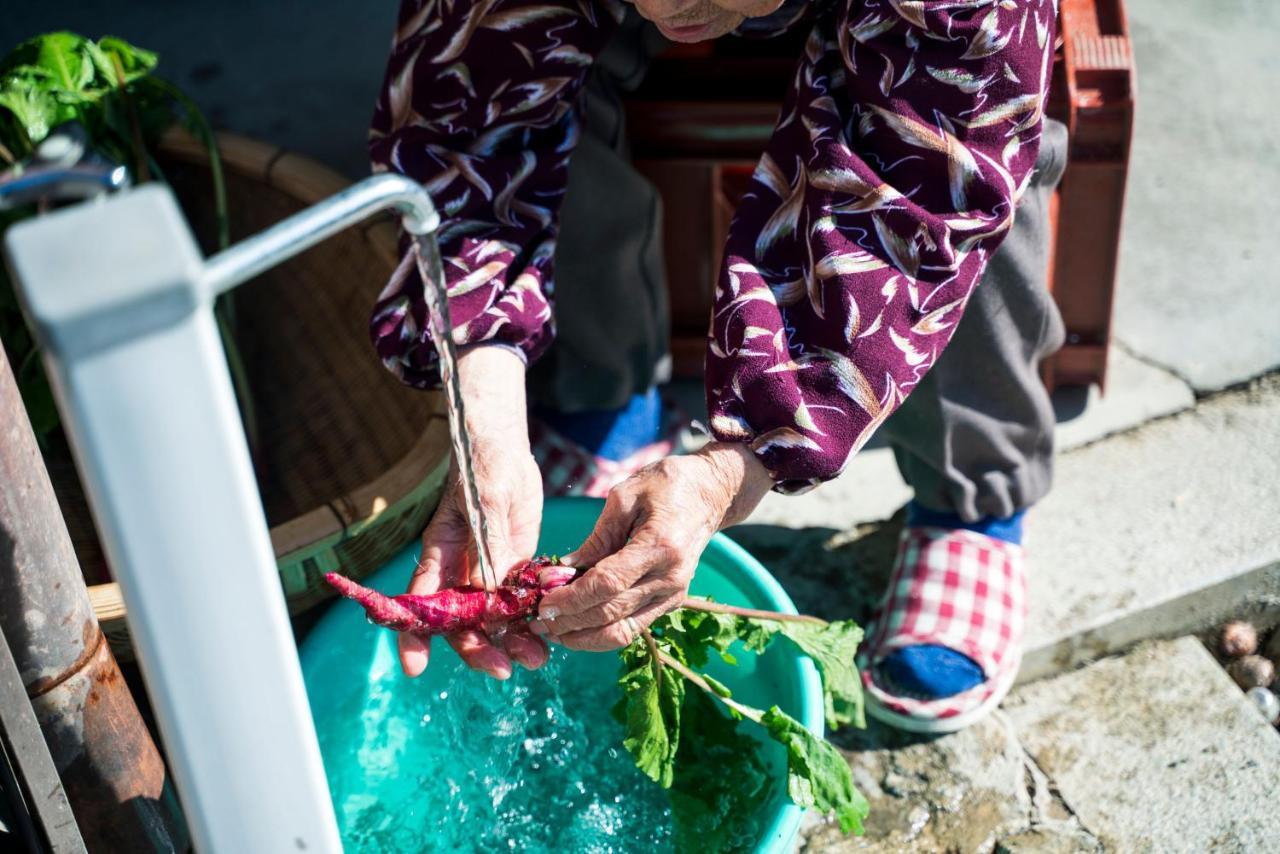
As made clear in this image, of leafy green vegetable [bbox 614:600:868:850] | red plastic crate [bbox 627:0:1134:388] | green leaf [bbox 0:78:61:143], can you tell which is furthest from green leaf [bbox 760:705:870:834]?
green leaf [bbox 0:78:61:143]

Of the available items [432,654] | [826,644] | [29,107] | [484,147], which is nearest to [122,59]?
[29,107]

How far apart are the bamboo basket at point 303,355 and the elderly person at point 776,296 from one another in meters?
0.26

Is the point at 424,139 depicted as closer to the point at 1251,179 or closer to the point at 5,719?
the point at 5,719

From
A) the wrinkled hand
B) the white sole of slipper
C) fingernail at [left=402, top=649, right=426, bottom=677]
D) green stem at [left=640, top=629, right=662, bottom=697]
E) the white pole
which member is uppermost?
the white pole

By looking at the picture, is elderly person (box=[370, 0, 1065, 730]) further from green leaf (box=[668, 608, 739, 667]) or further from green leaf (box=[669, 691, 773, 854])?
green leaf (box=[669, 691, 773, 854])

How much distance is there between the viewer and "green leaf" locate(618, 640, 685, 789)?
4.25 ft

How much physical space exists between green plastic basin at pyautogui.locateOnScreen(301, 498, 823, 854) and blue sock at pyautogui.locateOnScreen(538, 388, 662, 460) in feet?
1.17

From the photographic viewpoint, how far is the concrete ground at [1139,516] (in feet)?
5.22

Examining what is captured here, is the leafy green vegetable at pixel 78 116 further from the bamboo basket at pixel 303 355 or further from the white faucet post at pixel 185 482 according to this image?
the white faucet post at pixel 185 482

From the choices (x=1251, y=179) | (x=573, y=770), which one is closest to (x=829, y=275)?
(x=573, y=770)

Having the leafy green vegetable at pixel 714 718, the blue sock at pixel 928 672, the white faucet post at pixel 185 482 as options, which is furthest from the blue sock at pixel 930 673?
the white faucet post at pixel 185 482

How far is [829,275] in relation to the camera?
1.24m

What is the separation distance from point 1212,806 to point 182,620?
4.44 ft

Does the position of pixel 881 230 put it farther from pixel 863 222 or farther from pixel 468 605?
pixel 468 605
